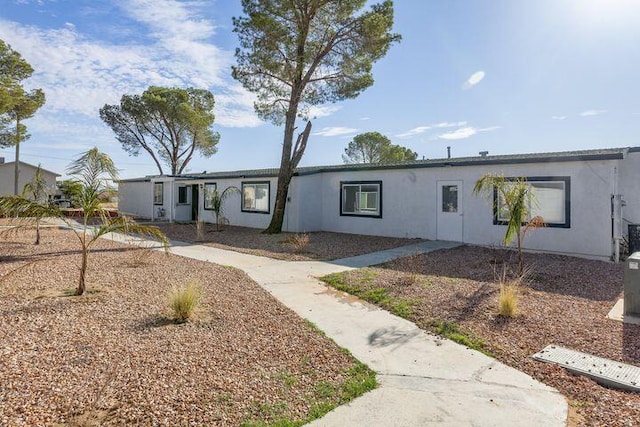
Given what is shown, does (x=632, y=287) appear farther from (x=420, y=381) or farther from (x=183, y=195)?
(x=183, y=195)

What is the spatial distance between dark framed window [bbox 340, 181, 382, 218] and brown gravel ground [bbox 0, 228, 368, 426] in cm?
837

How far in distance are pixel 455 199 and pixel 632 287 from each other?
7.00 meters

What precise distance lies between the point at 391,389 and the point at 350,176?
1188cm

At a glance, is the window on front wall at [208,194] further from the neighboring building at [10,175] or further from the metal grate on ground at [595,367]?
the neighboring building at [10,175]

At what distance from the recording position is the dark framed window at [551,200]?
1016 centimetres

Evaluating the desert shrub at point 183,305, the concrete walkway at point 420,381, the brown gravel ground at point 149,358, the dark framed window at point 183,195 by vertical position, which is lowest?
the concrete walkway at point 420,381

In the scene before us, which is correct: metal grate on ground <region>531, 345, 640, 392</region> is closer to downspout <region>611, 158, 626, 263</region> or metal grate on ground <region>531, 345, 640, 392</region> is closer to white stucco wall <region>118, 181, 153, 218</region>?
downspout <region>611, 158, 626, 263</region>

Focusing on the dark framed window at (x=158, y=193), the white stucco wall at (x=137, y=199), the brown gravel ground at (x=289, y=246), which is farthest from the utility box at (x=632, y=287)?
the white stucco wall at (x=137, y=199)

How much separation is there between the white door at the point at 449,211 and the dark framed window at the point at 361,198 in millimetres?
2247

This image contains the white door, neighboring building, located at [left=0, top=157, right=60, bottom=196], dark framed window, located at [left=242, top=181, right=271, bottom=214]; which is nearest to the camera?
the white door

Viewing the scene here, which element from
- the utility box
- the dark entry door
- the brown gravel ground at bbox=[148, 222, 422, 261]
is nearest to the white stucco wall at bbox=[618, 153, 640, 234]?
the brown gravel ground at bbox=[148, 222, 422, 261]

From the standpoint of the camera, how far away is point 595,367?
3.78m

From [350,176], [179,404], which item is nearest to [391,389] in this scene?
[179,404]

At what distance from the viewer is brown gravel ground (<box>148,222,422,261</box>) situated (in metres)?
10.6
